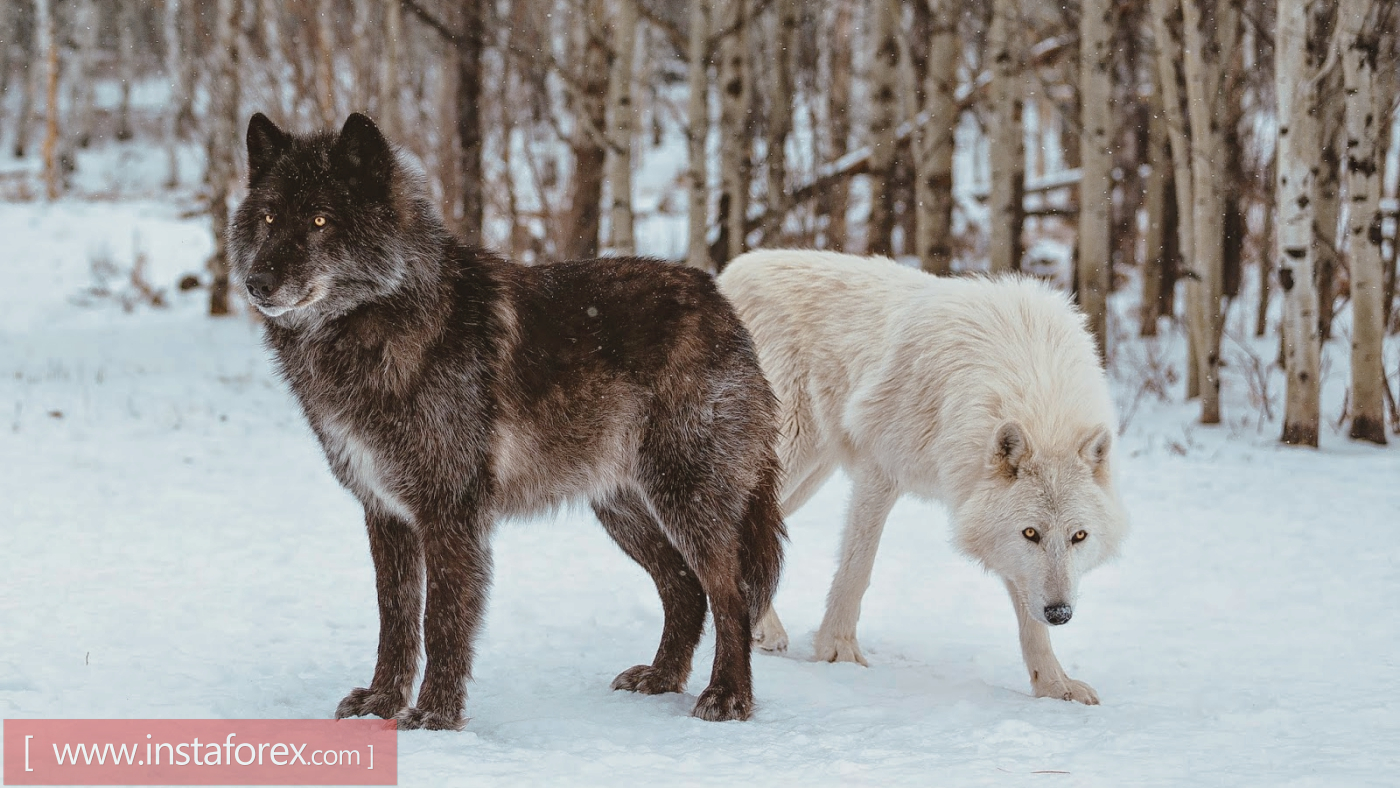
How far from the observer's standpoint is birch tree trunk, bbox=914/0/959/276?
1153 cm

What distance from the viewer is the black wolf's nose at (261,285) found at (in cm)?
355

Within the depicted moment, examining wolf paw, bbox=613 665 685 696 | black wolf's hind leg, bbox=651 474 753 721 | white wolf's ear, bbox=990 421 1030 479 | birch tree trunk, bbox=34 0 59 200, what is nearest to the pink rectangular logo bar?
wolf paw, bbox=613 665 685 696

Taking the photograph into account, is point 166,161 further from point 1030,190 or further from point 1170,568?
point 1170,568

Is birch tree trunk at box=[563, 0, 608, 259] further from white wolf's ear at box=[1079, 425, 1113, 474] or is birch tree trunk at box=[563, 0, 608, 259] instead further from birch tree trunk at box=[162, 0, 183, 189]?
birch tree trunk at box=[162, 0, 183, 189]

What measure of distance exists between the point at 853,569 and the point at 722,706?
4.14ft

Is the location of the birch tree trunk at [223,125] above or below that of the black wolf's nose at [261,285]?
above

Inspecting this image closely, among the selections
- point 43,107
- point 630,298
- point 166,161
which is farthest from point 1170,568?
point 43,107

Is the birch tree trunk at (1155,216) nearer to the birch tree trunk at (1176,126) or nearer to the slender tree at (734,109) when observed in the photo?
the birch tree trunk at (1176,126)

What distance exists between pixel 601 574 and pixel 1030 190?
13.2 m

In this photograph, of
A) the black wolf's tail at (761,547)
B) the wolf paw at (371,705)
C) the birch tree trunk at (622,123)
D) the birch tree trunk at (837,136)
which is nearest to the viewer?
the wolf paw at (371,705)

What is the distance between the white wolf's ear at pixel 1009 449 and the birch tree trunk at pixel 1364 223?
5.20 metres

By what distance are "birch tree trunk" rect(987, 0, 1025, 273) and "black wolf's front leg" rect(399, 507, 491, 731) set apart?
7.84 metres

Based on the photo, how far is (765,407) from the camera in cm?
455

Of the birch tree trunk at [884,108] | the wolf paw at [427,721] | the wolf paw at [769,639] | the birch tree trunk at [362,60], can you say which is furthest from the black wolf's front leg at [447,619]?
the birch tree trunk at [362,60]
